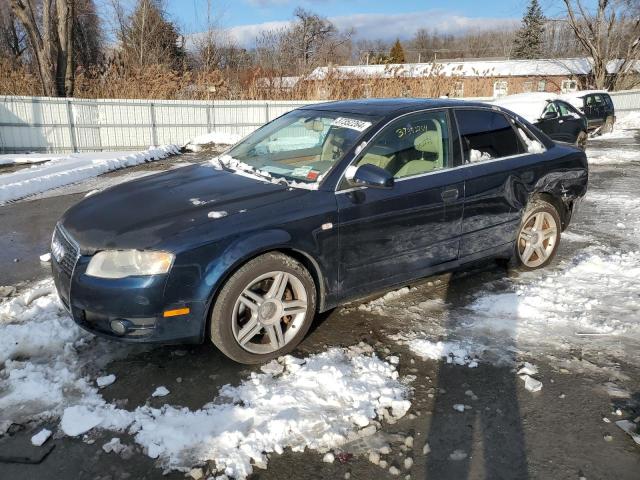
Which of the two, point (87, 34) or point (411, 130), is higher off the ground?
point (87, 34)

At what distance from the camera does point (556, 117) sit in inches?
566

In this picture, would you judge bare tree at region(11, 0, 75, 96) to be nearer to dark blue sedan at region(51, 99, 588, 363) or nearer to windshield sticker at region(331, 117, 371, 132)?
dark blue sedan at region(51, 99, 588, 363)

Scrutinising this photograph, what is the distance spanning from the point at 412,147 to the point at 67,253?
8.66 feet

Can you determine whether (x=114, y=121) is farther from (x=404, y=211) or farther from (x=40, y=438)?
(x=40, y=438)

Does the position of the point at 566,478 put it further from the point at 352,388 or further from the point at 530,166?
the point at 530,166

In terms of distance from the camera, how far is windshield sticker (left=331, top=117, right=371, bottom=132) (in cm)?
397

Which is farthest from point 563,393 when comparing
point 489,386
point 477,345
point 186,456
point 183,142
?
point 183,142

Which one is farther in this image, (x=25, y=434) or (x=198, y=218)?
(x=198, y=218)

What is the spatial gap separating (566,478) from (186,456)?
1.87m

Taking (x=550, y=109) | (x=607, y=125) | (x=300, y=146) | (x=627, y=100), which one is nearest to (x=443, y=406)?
(x=300, y=146)

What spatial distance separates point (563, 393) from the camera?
10.5 ft

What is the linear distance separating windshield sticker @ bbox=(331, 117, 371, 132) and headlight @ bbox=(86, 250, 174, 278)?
1769 mm

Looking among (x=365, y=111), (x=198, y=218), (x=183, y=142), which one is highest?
(x=365, y=111)

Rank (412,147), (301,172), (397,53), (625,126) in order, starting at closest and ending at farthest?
(301,172) → (412,147) → (625,126) → (397,53)
